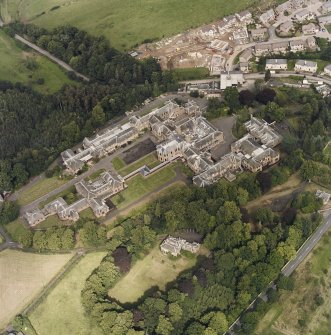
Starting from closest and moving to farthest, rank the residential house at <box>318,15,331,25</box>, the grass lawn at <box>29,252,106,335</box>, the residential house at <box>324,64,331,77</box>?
the grass lawn at <box>29,252,106,335</box>
the residential house at <box>324,64,331,77</box>
the residential house at <box>318,15,331,25</box>

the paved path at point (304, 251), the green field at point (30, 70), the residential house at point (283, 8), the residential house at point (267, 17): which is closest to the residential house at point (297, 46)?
the residential house at point (267, 17)

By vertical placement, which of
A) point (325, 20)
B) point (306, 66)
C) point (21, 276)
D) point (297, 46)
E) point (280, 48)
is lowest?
point (21, 276)

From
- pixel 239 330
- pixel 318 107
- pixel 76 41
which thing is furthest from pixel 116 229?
pixel 76 41

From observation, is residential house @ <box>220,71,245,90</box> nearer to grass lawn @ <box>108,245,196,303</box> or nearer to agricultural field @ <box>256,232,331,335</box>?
agricultural field @ <box>256,232,331,335</box>

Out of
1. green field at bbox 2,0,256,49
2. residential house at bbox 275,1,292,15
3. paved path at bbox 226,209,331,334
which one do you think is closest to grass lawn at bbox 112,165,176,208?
paved path at bbox 226,209,331,334

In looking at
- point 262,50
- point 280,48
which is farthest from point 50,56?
point 280,48

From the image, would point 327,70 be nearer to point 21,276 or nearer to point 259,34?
point 259,34

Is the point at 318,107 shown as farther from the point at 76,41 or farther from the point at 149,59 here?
the point at 76,41
